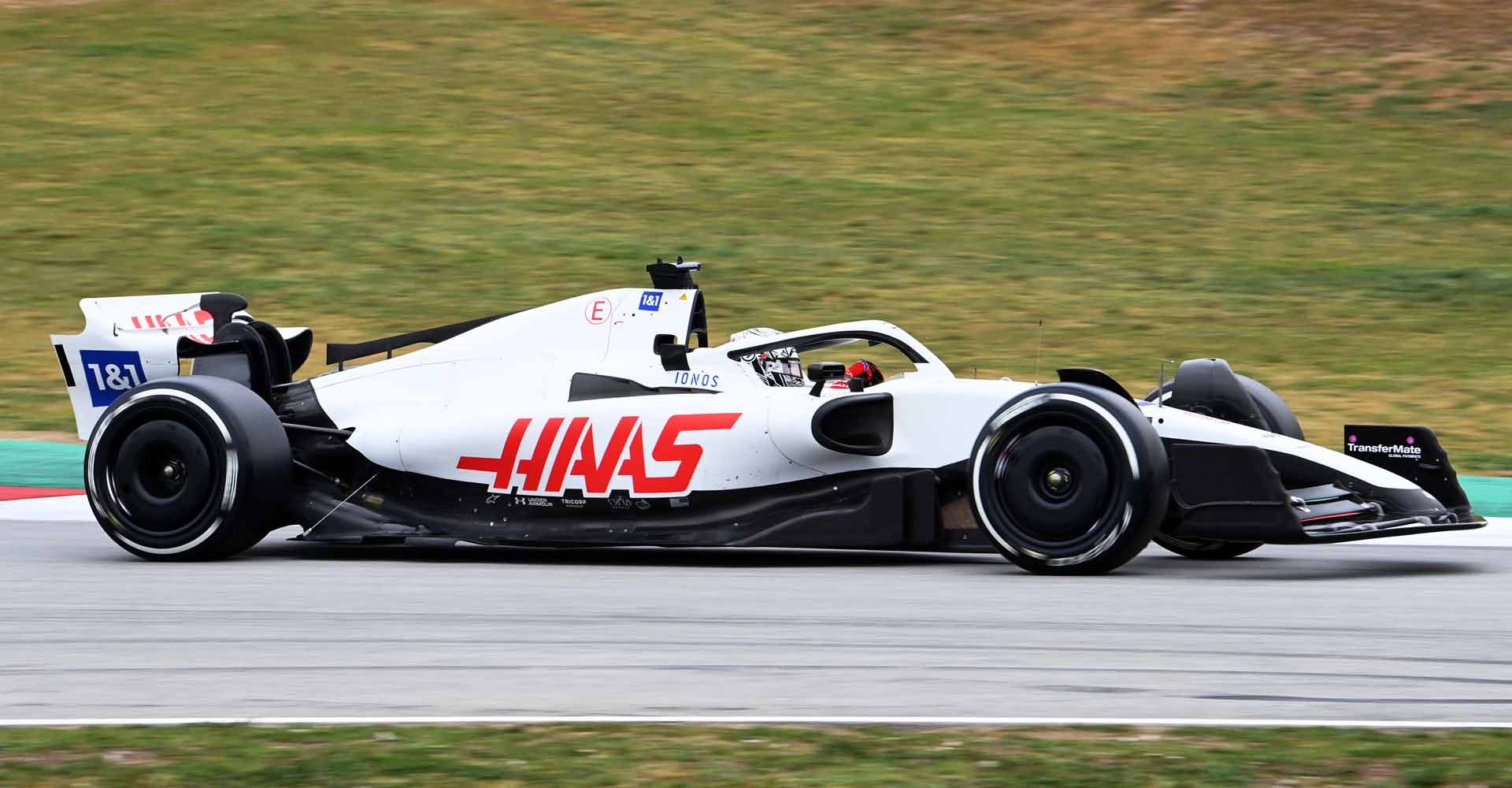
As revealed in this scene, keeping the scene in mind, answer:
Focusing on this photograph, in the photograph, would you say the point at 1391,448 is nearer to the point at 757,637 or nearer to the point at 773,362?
the point at 773,362

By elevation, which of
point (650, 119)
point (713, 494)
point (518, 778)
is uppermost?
point (650, 119)

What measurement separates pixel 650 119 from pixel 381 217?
200 inches

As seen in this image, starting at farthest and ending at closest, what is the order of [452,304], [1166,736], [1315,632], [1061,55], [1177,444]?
1. [1061,55]
2. [452,304]
3. [1177,444]
4. [1315,632]
5. [1166,736]

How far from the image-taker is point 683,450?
30.3ft

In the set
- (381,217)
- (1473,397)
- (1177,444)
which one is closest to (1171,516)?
(1177,444)

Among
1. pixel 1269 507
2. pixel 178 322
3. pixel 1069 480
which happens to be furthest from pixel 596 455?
pixel 1269 507

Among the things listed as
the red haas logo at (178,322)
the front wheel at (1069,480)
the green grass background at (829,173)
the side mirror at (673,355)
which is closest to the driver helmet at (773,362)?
the side mirror at (673,355)

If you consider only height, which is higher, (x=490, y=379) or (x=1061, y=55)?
(x=1061, y=55)

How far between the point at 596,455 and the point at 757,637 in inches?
99.2

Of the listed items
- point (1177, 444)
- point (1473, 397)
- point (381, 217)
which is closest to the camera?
point (1177, 444)

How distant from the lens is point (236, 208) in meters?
24.0

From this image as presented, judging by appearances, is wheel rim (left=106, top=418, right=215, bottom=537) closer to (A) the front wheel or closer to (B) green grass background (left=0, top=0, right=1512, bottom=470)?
(A) the front wheel

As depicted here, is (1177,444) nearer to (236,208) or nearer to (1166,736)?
(1166,736)

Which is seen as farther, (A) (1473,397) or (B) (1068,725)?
(A) (1473,397)
